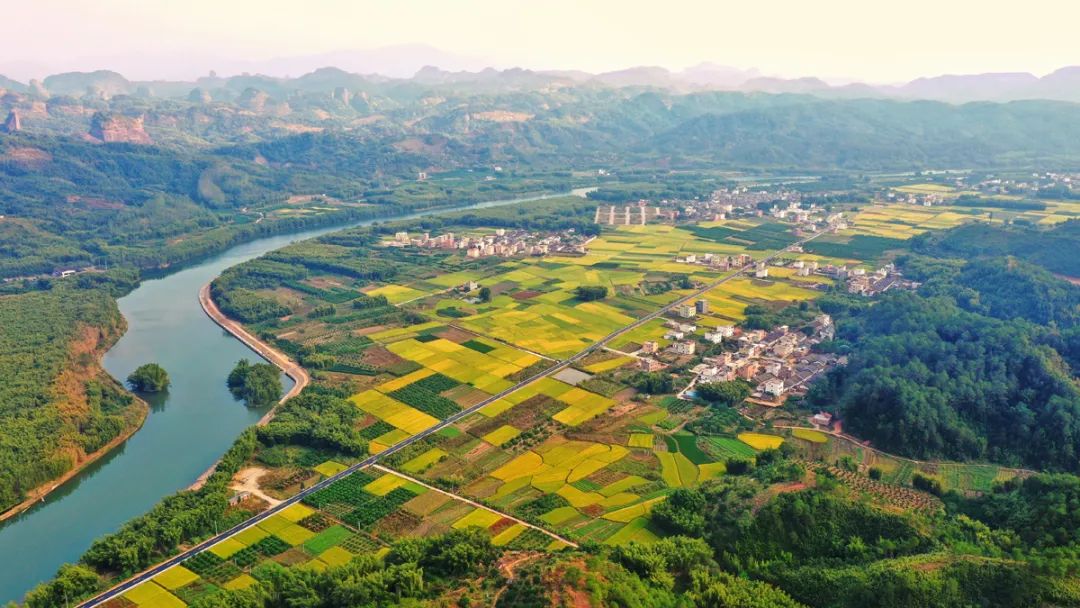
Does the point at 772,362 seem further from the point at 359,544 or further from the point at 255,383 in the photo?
the point at 255,383

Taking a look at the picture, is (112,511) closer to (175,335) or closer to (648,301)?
(175,335)

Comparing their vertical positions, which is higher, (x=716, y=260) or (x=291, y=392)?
(x=716, y=260)

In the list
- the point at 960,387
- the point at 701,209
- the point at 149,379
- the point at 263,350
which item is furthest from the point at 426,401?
the point at 701,209

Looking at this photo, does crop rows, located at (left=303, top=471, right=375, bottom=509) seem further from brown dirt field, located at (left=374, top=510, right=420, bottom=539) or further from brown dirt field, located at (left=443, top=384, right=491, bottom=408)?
brown dirt field, located at (left=443, top=384, right=491, bottom=408)

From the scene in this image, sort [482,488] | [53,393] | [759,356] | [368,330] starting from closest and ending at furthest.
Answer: [482,488]
[53,393]
[759,356]
[368,330]

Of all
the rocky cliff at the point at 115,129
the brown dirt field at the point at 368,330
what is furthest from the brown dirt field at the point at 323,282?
the rocky cliff at the point at 115,129

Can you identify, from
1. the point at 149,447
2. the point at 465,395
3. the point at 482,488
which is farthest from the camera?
the point at 465,395

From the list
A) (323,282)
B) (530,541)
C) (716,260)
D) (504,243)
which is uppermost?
(504,243)
